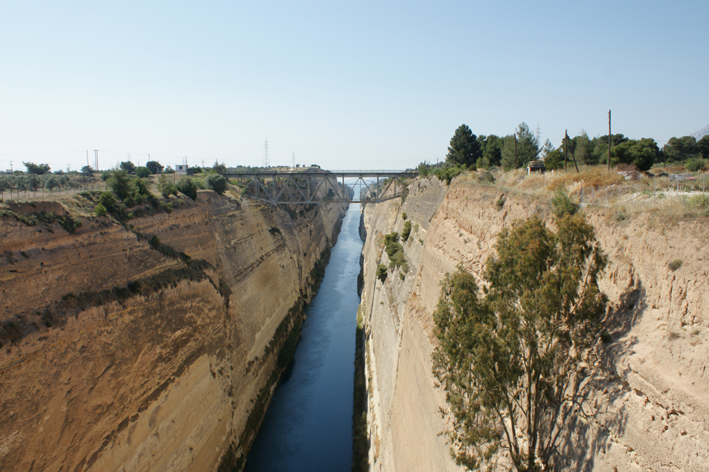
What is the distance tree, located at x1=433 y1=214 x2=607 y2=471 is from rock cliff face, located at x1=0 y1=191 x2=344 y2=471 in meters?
9.61

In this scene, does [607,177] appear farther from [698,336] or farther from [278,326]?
[278,326]

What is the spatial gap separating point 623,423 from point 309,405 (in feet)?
59.5

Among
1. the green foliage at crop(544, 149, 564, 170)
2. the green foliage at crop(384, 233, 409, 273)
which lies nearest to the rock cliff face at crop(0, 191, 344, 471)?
the green foliage at crop(384, 233, 409, 273)

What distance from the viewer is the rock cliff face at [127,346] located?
33.3ft

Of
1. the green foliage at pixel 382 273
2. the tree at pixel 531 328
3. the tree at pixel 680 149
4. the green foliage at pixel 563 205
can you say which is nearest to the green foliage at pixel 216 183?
the green foliage at pixel 382 273

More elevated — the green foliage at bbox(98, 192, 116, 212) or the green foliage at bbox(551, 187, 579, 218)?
the green foliage at bbox(98, 192, 116, 212)

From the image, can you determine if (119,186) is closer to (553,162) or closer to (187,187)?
(187,187)

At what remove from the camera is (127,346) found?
41.3 feet

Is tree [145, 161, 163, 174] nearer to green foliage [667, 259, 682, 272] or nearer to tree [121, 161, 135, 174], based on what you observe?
tree [121, 161, 135, 174]

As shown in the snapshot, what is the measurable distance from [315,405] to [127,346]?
11.4m

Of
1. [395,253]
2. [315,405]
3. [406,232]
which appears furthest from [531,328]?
[406,232]

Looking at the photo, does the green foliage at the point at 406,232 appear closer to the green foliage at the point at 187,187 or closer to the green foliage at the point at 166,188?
the green foliage at the point at 187,187

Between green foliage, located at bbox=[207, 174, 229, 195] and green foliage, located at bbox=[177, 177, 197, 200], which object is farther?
green foliage, located at bbox=[207, 174, 229, 195]

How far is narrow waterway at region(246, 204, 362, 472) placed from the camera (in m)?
17.8
